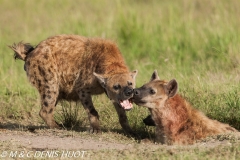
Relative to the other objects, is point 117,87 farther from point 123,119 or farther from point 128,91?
point 123,119

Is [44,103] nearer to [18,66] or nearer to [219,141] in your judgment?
[219,141]

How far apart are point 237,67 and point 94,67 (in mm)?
2295

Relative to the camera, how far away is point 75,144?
6.96 meters

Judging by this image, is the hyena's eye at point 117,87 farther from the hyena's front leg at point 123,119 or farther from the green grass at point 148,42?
the green grass at point 148,42

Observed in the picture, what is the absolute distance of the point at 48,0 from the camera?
15086 millimetres

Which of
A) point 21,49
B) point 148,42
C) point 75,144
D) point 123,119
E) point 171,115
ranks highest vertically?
point 148,42

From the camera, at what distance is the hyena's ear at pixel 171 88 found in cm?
710

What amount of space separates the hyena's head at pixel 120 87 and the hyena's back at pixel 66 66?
0.29 m

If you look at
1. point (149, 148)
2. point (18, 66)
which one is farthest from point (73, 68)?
point (18, 66)

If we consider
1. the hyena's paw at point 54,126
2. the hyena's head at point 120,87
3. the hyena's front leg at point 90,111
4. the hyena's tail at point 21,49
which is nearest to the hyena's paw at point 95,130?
the hyena's front leg at point 90,111

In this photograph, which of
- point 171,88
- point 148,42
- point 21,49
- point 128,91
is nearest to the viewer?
point 171,88

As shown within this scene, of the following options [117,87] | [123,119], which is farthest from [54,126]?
[117,87]

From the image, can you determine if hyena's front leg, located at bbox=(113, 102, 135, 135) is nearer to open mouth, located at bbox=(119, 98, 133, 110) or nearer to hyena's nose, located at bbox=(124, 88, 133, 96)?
open mouth, located at bbox=(119, 98, 133, 110)

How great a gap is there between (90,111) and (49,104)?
1.72 ft
